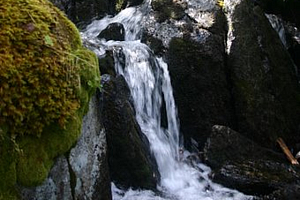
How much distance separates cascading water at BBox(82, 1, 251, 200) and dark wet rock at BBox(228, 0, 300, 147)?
161 cm

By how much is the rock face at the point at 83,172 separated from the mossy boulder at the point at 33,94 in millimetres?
198

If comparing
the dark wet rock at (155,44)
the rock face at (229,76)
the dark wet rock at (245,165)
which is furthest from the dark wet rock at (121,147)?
the dark wet rock at (155,44)

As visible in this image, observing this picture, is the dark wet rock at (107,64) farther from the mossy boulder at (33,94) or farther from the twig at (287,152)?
the twig at (287,152)

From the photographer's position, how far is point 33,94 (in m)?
2.42

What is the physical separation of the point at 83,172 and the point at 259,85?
6.08 meters

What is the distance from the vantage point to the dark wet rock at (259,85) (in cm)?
836

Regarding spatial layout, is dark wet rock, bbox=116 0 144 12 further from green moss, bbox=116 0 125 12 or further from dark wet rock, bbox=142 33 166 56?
dark wet rock, bbox=142 33 166 56

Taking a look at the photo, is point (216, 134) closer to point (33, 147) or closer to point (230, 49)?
point (230, 49)

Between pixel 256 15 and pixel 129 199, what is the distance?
18.9 feet

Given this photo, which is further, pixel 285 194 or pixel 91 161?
pixel 285 194

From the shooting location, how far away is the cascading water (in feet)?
19.9

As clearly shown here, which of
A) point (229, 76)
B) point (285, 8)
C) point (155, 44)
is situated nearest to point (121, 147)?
point (155, 44)

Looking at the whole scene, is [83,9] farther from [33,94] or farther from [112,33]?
[33,94]

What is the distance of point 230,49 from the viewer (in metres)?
8.53
